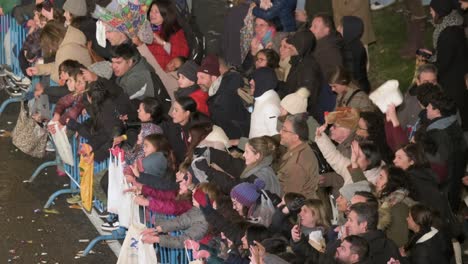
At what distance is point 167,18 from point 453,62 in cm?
390

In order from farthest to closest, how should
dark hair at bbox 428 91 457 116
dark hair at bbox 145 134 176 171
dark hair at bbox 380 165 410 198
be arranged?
dark hair at bbox 428 91 457 116 < dark hair at bbox 145 134 176 171 < dark hair at bbox 380 165 410 198

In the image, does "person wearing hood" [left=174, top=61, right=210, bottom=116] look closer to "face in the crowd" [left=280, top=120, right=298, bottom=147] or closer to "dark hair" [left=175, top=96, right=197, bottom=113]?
"dark hair" [left=175, top=96, right=197, bottom=113]

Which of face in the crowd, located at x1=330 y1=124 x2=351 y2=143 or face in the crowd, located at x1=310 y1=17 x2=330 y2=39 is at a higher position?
face in the crowd, located at x1=310 y1=17 x2=330 y2=39

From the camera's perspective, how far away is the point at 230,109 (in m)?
16.4

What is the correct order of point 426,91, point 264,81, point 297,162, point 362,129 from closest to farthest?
point 297,162 < point 362,129 < point 426,91 < point 264,81

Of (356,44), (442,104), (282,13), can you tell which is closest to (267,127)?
(442,104)

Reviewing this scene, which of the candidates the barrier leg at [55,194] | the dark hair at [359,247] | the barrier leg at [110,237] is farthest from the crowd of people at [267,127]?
the barrier leg at [55,194]

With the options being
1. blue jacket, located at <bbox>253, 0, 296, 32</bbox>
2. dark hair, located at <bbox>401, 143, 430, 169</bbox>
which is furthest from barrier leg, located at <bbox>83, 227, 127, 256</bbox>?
blue jacket, located at <bbox>253, 0, 296, 32</bbox>

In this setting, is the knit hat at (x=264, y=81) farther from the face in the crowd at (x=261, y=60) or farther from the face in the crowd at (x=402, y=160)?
the face in the crowd at (x=402, y=160)

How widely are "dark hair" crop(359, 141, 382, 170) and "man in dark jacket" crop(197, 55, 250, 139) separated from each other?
9.52 feet

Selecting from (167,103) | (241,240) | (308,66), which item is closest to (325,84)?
(308,66)

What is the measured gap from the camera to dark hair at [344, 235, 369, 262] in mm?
11992

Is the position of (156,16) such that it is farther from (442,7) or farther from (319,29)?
(442,7)

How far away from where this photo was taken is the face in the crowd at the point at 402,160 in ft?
45.4
